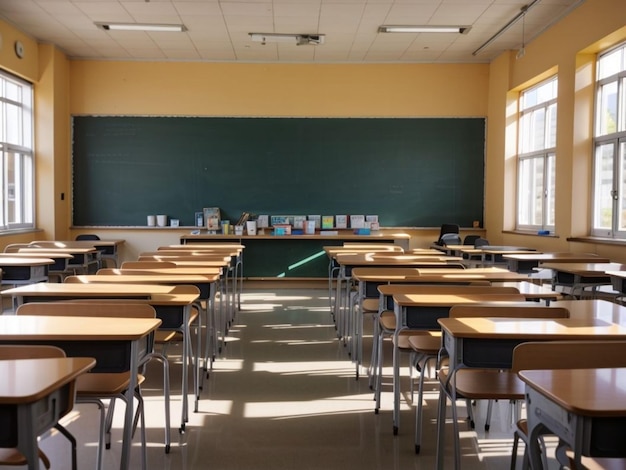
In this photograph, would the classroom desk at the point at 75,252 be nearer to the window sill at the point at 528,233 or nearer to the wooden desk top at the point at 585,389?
the window sill at the point at 528,233

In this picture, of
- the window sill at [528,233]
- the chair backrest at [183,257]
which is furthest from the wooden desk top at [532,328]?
the window sill at [528,233]

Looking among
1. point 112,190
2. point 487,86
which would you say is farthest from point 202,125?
point 487,86

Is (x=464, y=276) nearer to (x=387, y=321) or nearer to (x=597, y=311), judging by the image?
(x=387, y=321)

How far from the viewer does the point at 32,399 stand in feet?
4.82

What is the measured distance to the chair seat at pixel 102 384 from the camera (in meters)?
2.54

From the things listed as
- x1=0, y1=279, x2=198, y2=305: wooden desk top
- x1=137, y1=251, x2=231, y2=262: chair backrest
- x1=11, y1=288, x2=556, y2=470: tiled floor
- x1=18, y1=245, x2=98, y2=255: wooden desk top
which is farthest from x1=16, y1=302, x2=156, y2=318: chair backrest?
x1=18, y1=245, x2=98, y2=255: wooden desk top

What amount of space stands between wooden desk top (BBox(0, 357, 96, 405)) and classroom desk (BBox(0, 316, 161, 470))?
464 millimetres

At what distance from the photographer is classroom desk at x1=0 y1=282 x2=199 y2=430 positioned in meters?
3.29

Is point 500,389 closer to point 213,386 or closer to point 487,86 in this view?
point 213,386

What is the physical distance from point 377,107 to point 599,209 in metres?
4.07

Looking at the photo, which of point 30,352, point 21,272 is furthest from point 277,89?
point 30,352

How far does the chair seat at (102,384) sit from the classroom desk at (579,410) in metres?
1.65

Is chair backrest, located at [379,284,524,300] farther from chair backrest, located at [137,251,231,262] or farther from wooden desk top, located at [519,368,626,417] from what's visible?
chair backrest, located at [137,251,231,262]

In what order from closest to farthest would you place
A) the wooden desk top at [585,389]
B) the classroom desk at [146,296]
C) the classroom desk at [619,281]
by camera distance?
the wooden desk top at [585,389]
the classroom desk at [146,296]
the classroom desk at [619,281]
